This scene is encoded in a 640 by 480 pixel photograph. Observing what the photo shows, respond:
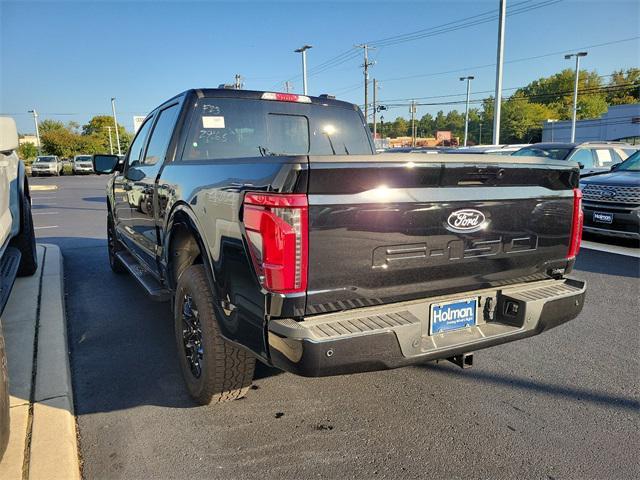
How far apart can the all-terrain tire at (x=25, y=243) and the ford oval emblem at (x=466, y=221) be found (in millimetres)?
4937

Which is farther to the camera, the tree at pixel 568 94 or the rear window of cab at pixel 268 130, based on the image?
the tree at pixel 568 94

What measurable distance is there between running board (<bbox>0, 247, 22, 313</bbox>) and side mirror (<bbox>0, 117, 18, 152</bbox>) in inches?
49.7

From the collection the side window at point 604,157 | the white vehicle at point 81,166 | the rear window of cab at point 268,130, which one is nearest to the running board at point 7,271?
the rear window of cab at point 268,130

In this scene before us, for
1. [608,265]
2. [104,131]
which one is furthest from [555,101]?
[608,265]

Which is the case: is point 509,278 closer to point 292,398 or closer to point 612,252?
point 292,398

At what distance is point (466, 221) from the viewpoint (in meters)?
2.52

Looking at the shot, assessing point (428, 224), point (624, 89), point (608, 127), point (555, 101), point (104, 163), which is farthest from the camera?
point (555, 101)

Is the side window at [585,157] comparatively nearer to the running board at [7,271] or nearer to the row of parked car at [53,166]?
the running board at [7,271]

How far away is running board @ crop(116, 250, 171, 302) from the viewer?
3.75 metres

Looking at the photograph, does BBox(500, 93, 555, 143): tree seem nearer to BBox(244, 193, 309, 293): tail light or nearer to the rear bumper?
the rear bumper

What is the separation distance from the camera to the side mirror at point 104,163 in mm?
5221

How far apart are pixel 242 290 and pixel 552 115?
105m

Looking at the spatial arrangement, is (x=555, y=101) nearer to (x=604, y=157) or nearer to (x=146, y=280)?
(x=604, y=157)

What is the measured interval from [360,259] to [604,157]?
37.9 ft
